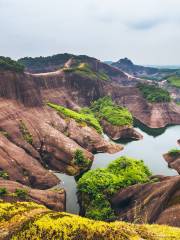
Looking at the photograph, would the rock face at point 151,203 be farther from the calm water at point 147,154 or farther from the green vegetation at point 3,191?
the green vegetation at point 3,191

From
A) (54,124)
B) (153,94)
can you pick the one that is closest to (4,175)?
(54,124)

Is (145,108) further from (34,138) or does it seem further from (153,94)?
(34,138)

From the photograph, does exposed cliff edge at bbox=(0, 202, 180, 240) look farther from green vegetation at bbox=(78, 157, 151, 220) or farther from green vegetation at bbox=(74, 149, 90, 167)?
green vegetation at bbox=(74, 149, 90, 167)

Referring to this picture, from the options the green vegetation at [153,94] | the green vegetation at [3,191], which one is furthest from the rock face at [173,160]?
the green vegetation at [153,94]

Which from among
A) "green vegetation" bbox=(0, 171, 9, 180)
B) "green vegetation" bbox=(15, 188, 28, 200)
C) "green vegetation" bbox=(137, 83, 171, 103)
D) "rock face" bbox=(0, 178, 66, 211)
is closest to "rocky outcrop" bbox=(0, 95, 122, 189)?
→ "green vegetation" bbox=(0, 171, 9, 180)

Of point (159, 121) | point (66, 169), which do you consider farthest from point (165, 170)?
point (159, 121)

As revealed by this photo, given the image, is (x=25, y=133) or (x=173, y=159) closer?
(x=25, y=133)
